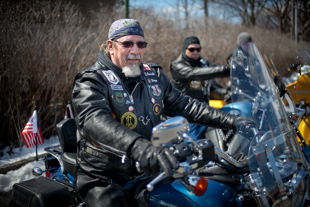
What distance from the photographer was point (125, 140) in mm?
1566

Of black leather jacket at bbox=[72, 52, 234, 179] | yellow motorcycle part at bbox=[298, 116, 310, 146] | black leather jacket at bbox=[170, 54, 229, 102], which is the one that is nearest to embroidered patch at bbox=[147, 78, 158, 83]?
black leather jacket at bbox=[72, 52, 234, 179]

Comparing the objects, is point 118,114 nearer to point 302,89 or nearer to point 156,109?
→ point 156,109

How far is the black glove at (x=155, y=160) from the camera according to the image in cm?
132

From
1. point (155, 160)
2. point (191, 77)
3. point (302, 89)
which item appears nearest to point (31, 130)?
point (191, 77)

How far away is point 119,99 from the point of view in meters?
2.01

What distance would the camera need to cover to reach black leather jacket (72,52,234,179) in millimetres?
1702

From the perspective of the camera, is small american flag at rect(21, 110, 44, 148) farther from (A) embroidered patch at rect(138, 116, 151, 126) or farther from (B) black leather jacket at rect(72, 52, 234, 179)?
(A) embroidered patch at rect(138, 116, 151, 126)

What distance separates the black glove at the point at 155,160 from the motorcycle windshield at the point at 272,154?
0.50 meters

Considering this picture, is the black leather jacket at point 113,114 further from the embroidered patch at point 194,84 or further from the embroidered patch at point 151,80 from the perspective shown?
the embroidered patch at point 194,84

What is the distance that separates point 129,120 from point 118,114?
3.6 inches

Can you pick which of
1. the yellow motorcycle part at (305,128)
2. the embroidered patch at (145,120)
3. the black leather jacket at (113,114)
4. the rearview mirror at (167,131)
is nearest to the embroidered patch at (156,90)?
the black leather jacket at (113,114)

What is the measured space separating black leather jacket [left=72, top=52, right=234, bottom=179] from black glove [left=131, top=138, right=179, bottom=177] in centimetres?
14

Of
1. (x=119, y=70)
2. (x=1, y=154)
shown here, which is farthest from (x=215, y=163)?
(x=1, y=154)

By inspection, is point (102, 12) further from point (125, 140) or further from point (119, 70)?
point (125, 140)
